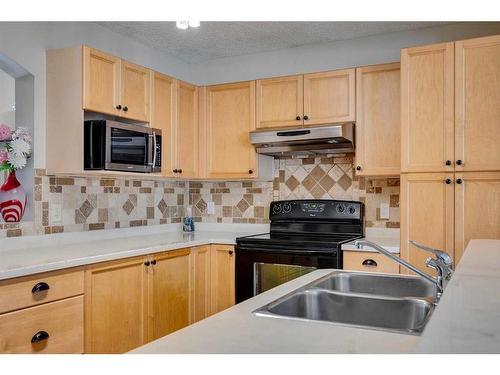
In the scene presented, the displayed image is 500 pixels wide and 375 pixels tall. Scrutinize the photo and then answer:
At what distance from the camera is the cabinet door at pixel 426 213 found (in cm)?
283

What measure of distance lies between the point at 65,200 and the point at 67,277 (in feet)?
2.82

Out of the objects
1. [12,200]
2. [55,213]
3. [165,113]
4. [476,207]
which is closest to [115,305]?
[55,213]

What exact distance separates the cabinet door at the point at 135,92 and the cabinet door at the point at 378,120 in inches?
59.0

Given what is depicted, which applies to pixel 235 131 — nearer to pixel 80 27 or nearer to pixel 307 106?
pixel 307 106

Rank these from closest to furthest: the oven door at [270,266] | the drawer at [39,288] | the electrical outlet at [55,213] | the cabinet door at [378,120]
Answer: the drawer at [39,288] < the electrical outlet at [55,213] < the oven door at [270,266] < the cabinet door at [378,120]

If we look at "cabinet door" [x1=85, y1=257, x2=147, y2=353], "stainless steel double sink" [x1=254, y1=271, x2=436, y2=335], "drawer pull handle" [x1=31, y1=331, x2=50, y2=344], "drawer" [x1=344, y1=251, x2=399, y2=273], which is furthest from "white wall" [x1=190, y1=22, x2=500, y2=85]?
"drawer pull handle" [x1=31, y1=331, x2=50, y2=344]

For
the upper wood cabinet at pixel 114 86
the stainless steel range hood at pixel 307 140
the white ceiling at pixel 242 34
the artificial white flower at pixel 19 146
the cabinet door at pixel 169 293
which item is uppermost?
the white ceiling at pixel 242 34

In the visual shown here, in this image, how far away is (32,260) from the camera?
2287 millimetres

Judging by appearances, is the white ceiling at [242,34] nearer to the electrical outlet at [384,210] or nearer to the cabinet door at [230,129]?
the cabinet door at [230,129]

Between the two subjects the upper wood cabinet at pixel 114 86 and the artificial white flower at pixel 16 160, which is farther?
the upper wood cabinet at pixel 114 86

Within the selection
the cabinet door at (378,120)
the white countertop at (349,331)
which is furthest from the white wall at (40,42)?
the white countertop at (349,331)

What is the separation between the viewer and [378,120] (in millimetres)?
3299

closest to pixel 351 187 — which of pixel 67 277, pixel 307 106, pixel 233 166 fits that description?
pixel 307 106

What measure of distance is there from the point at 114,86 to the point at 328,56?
5.50ft
